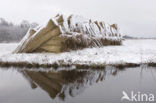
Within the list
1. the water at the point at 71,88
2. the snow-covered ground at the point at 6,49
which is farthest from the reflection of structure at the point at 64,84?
A: the snow-covered ground at the point at 6,49

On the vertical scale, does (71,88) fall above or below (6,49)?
below

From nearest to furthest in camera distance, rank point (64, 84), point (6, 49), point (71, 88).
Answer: point (71, 88) → point (64, 84) → point (6, 49)

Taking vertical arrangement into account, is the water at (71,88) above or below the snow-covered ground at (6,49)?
below

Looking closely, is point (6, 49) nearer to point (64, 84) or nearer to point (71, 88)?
point (64, 84)

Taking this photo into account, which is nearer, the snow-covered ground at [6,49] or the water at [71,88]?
the water at [71,88]

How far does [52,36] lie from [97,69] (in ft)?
11.6

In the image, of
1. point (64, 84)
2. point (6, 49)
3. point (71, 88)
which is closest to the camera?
point (71, 88)

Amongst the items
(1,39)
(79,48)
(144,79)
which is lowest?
(144,79)

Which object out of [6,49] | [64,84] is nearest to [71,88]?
[64,84]

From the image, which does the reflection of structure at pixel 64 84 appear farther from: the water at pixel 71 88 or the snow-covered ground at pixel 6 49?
the snow-covered ground at pixel 6 49

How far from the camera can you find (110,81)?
12.3 ft

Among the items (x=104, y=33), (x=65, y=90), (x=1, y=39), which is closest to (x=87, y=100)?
(x=65, y=90)

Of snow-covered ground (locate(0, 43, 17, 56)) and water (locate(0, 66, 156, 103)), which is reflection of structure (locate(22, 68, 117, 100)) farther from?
snow-covered ground (locate(0, 43, 17, 56))

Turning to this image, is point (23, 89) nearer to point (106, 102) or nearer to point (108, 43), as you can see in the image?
point (106, 102)
